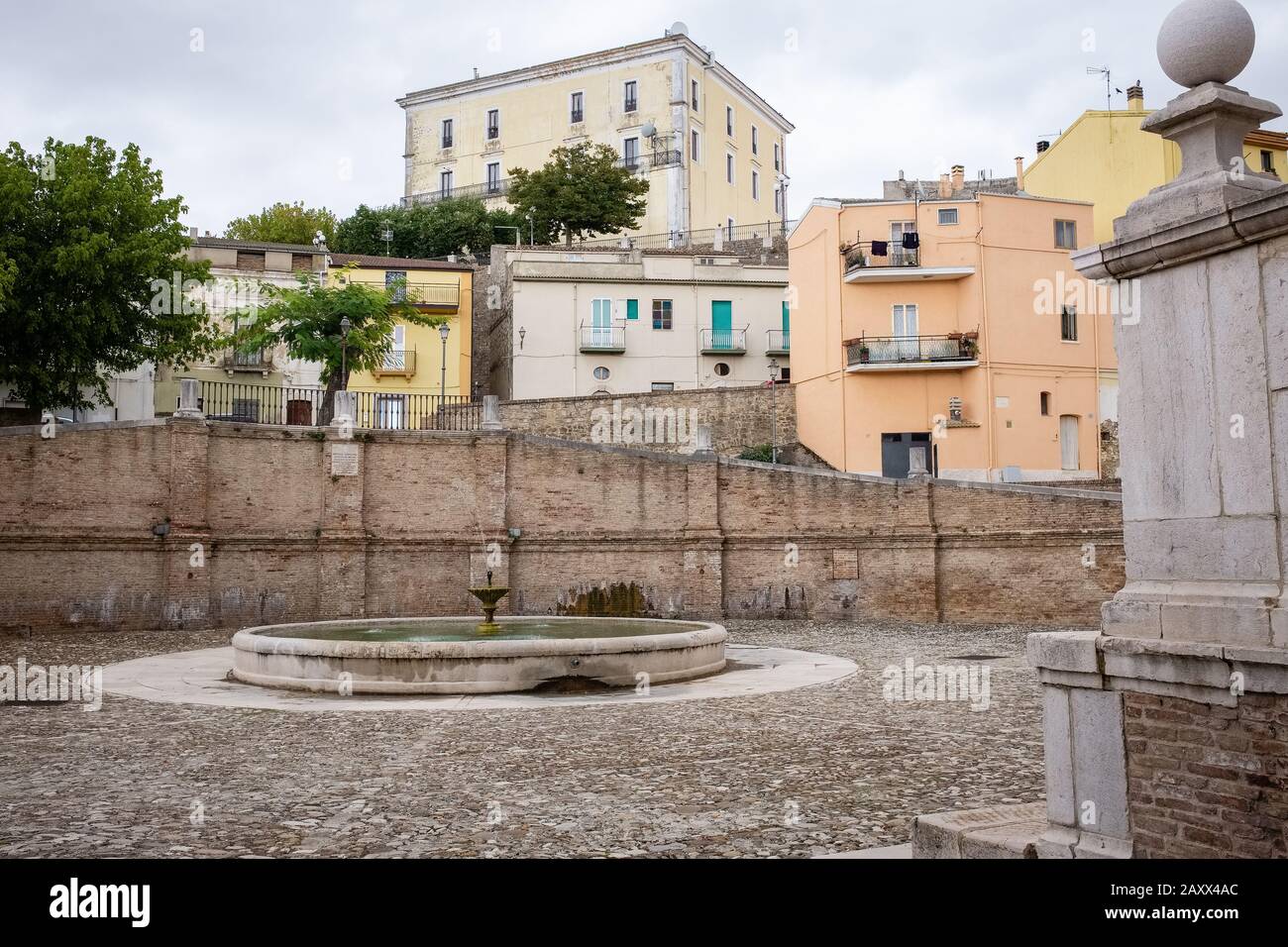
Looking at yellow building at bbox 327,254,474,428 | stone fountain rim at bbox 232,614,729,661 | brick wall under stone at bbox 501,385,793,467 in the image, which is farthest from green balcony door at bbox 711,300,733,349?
stone fountain rim at bbox 232,614,729,661

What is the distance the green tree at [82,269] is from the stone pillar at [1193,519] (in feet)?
89.8

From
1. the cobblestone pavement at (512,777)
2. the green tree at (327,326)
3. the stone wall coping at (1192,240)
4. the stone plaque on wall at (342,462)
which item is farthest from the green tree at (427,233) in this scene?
the stone wall coping at (1192,240)

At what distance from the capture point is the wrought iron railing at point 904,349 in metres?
35.9

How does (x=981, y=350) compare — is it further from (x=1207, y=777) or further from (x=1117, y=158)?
(x=1207, y=777)

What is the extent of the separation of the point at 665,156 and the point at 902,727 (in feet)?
167

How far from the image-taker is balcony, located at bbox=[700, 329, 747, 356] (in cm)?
4334

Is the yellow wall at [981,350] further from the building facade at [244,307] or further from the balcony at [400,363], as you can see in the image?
the building facade at [244,307]

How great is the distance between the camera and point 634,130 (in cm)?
5900

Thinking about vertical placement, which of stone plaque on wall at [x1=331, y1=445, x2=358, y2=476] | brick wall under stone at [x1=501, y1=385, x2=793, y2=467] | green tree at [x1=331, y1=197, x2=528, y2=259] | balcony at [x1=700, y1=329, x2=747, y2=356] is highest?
green tree at [x1=331, y1=197, x2=528, y2=259]

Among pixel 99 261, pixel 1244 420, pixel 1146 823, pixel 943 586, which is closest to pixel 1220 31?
pixel 1244 420

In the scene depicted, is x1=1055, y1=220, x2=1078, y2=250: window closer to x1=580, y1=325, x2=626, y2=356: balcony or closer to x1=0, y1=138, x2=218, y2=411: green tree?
x1=580, y1=325, x2=626, y2=356: balcony

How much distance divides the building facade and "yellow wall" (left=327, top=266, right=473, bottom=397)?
170cm

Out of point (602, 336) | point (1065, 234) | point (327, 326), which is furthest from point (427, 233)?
point (1065, 234)

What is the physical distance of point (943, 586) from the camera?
25016mm
